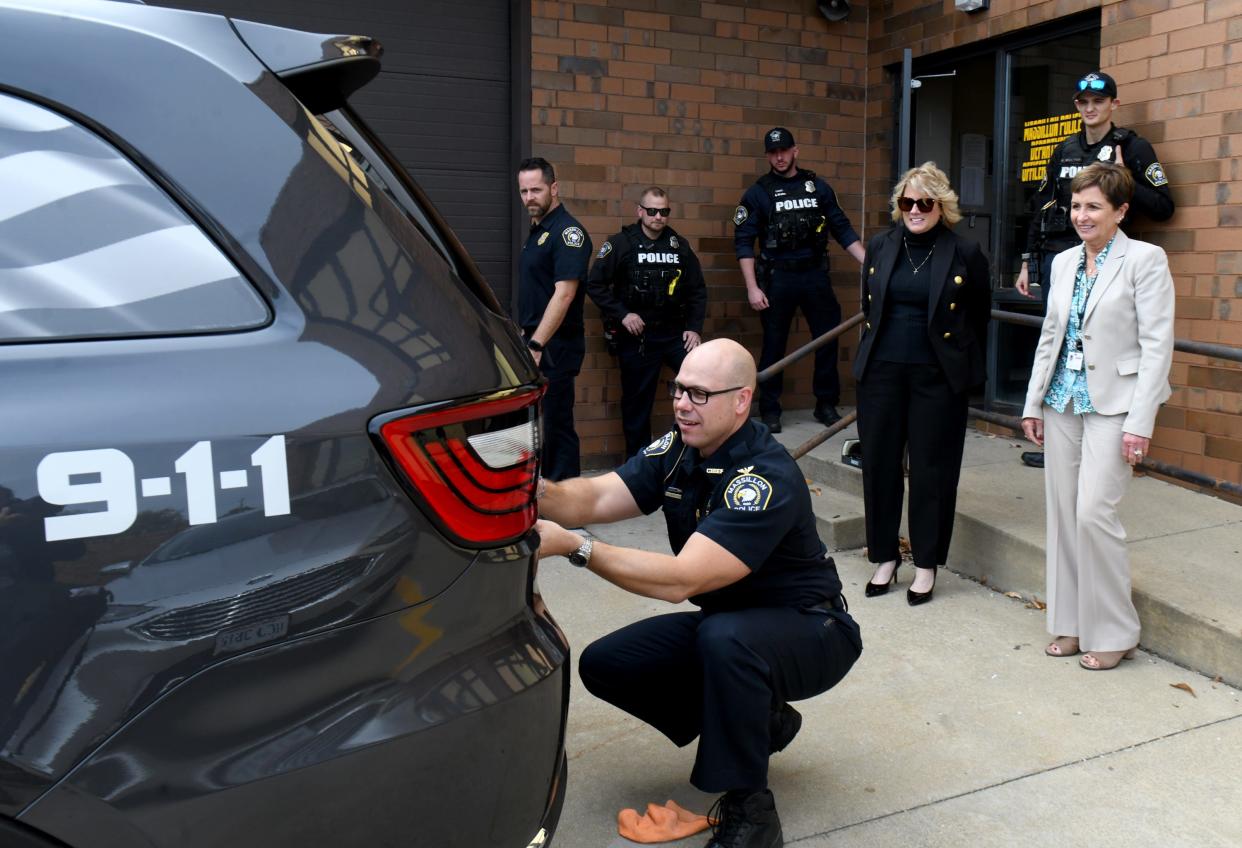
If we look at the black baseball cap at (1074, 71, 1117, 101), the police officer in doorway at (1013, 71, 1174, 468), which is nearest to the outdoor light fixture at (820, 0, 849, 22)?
the police officer in doorway at (1013, 71, 1174, 468)

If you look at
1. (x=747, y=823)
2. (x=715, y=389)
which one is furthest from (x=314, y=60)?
(x=747, y=823)

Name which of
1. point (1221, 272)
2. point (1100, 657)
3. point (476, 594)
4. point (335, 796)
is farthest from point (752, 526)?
point (1221, 272)

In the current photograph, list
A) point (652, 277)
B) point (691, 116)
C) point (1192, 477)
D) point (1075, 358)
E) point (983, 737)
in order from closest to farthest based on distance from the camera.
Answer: point (983, 737), point (1075, 358), point (1192, 477), point (652, 277), point (691, 116)

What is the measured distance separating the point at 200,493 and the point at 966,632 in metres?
3.74

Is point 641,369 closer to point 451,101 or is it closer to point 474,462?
point 451,101

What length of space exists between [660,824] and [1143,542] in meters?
2.83

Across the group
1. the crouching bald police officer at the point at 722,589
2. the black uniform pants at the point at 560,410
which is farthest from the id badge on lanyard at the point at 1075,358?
the black uniform pants at the point at 560,410

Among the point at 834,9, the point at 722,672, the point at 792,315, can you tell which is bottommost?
the point at 722,672

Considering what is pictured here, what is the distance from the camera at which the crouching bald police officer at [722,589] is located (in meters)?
2.90

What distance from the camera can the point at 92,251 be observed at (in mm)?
1543

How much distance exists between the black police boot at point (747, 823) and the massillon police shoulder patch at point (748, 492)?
0.71 meters

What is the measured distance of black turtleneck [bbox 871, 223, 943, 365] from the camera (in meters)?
4.89

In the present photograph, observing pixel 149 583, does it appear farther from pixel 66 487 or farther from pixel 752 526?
pixel 752 526

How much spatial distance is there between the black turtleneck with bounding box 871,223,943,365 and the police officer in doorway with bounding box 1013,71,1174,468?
4.60ft
